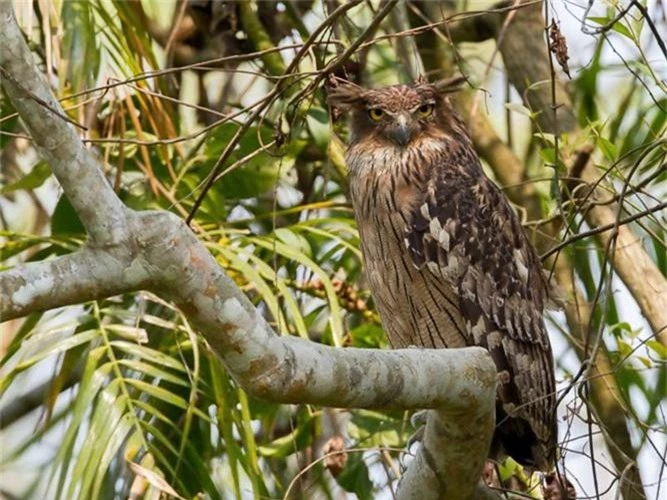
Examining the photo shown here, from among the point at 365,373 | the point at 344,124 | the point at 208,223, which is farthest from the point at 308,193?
the point at 365,373

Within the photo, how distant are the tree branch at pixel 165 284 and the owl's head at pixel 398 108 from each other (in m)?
1.40

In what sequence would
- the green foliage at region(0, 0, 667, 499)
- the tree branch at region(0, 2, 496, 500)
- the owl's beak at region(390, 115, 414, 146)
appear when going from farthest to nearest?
the owl's beak at region(390, 115, 414, 146)
the green foliage at region(0, 0, 667, 499)
the tree branch at region(0, 2, 496, 500)

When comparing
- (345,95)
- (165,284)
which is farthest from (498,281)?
(165,284)

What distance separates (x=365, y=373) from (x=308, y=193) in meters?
2.33

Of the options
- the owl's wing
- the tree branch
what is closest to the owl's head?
the owl's wing

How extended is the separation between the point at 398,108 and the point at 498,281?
1.66 feet

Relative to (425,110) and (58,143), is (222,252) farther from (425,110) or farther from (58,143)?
(58,143)

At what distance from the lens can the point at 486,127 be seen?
169 inches

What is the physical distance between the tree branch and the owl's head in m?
1.40

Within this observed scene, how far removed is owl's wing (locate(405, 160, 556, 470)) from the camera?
3.26m

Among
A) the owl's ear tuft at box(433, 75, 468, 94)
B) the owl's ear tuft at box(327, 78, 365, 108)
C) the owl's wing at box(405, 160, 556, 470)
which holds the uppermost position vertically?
the owl's ear tuft at box(433, 75, 468, 94)

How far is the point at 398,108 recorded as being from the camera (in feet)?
11.5

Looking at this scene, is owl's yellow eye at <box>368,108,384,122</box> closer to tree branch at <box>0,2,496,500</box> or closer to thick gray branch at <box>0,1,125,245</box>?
tree branch at <box>0,2,496,500</box>

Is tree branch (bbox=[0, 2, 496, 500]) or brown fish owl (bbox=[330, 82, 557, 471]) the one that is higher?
brown fish owl (bbox=[330, 82, 557, 471])
